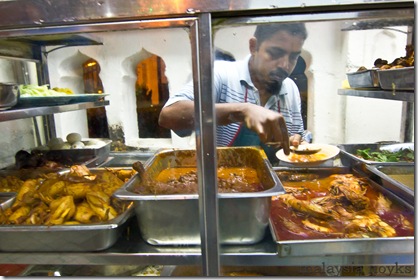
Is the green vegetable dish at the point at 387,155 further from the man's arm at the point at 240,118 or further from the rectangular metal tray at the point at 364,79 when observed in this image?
the man's arm at the point at 240,118

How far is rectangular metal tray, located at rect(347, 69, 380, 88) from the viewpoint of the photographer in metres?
1.25

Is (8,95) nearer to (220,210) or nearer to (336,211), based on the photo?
(220,210)

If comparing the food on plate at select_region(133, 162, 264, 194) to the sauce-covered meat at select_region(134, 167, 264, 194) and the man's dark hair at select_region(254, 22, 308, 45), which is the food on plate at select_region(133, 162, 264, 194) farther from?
the man's dark hair at select_region(254, 22, 308, 45)

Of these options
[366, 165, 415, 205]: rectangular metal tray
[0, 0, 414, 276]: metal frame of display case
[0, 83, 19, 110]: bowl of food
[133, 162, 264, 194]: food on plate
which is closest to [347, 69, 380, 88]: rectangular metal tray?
[0, 0, 414, 276]: metal frame of display case

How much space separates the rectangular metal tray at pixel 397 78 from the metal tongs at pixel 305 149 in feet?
1.37

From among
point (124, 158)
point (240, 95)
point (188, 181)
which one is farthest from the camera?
point (124, 158)

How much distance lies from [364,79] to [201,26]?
0.78m

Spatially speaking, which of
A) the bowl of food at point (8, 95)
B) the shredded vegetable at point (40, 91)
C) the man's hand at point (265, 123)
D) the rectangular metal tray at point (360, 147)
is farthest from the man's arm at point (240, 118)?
the bowl of food at point (8, 95)

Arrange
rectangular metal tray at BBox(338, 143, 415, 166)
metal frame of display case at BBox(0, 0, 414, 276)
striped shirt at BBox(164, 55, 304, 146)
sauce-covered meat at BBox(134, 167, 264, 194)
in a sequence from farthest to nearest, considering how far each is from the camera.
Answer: rectangular metal tray at BBox(338, 143, 415, 166) → sauce-covered meat at BBox(134, 167, 264, 194) → striped shirt at BBox(164, 55, 304, 146) → metal frame of display case at BBox(0, 0, 414, 276)

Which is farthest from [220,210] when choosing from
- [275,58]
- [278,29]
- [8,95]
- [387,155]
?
[8,95]

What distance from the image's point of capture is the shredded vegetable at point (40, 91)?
4.80 ft

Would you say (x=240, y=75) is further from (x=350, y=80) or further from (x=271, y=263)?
(x=271, y=263)

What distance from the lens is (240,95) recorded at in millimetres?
1184

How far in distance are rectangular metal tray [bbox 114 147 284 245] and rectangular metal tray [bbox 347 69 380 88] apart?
0.49m
